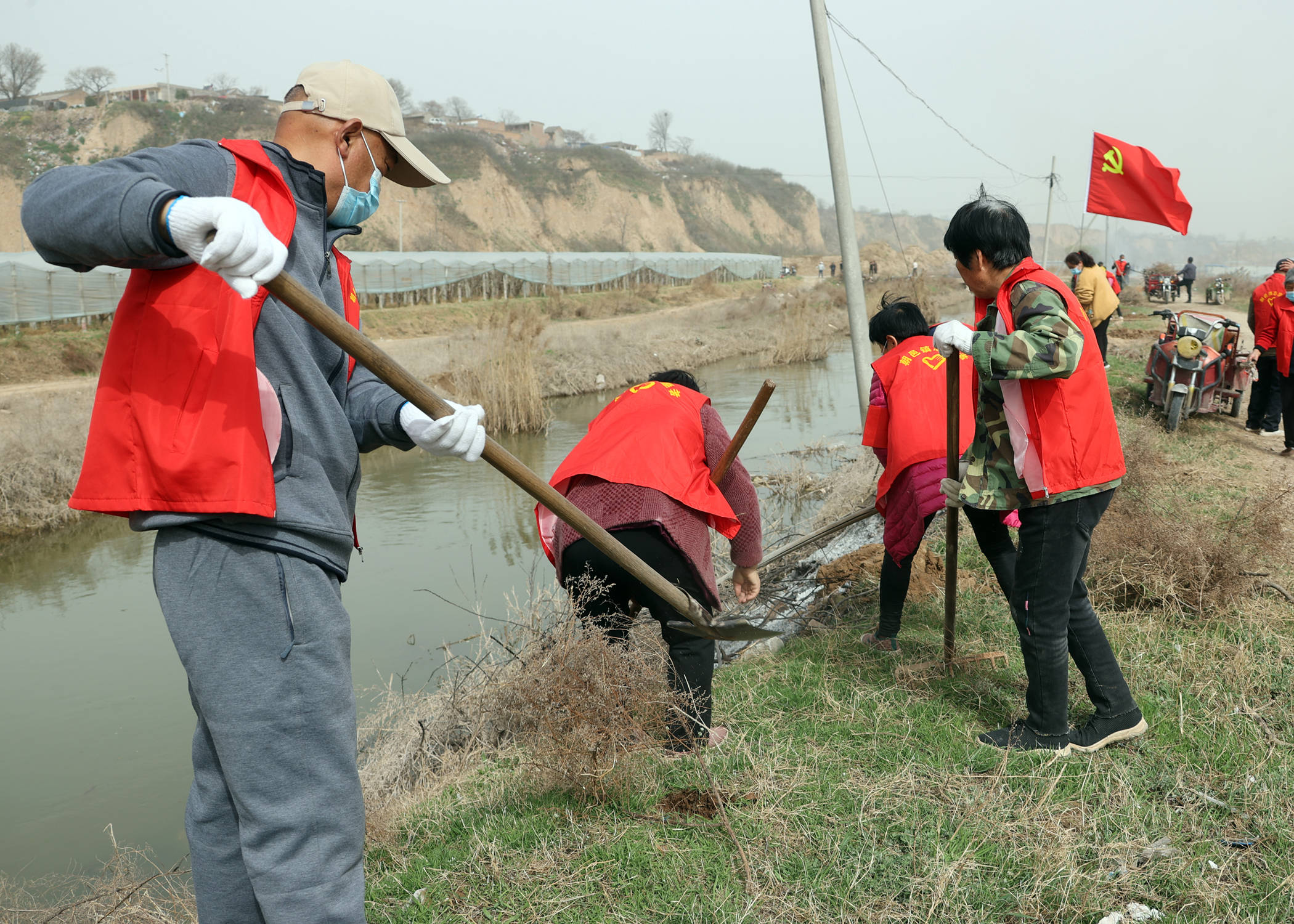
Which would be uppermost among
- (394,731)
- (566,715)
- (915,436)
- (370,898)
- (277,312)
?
(277,312)

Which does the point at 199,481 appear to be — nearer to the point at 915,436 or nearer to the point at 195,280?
the point at 195,280

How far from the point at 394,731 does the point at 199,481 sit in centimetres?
281

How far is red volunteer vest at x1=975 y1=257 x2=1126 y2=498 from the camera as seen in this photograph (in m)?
2.76

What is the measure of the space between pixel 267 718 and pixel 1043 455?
92.0 inches

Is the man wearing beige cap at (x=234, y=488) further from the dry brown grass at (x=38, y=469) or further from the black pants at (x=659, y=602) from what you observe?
the dry brown grass at (x=38, y=469)

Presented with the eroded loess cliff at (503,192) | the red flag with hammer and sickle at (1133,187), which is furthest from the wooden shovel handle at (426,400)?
the eroded loess cliff at (503,192)

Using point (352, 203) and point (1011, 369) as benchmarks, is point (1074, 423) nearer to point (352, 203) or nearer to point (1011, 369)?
point (1011, 369)

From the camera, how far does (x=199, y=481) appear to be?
1.54 metres

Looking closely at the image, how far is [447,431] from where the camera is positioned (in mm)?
2031

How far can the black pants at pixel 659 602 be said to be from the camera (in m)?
3.09

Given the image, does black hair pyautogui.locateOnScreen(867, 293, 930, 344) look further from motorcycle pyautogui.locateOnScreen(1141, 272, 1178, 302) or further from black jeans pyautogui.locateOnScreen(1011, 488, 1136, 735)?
motorcycle pyautogui.locateOnScreen(1141, 272, 1178, 302)

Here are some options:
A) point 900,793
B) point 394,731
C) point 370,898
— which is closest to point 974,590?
point 900,793

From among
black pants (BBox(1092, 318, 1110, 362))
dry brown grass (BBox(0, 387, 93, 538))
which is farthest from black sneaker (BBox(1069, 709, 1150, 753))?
dry brown grass (BBox(0, 387, 93, 538))

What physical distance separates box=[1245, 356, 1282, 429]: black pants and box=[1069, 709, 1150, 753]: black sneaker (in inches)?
270
